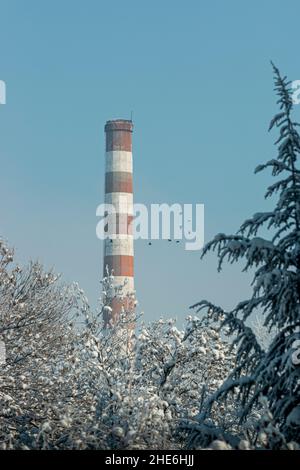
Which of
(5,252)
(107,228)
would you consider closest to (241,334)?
(5,252)

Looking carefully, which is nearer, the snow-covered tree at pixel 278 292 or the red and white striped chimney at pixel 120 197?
the snow-covered tree at pixel 278 292

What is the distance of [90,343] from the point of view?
16.4 metres

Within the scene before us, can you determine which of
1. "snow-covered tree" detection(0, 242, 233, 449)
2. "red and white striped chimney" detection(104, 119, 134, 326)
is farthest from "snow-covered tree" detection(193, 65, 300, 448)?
"red and white striped chimney" detection(104, 119, 134, 326)

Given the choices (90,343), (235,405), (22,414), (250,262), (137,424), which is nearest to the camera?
(250,262)

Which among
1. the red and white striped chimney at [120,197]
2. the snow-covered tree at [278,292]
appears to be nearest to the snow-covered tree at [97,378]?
the snow-covered tree at [278,292]

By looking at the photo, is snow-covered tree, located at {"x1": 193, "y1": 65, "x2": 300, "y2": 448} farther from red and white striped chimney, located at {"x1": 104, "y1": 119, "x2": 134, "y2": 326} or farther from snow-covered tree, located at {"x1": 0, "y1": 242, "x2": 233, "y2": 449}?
red and white striped chimney, located at {"x1": 104, "y1": 119, "x2": 134, "y2": 326}

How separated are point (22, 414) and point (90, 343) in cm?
230

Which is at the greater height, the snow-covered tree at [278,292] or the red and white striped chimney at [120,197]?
the red and white striped chimney at [120,197]

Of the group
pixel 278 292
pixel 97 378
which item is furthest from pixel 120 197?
pixel 278 292

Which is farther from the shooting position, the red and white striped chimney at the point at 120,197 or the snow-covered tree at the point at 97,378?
the red and white striped chimney at the point at 120,197

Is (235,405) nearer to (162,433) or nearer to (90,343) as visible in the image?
(90,343)

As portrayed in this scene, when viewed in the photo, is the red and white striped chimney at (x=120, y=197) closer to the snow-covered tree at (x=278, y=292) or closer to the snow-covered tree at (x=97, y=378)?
the snow-covered tree at (x=97, y=378)

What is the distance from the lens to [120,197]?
4134 cm

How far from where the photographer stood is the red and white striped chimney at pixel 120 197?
4094 centimetres
